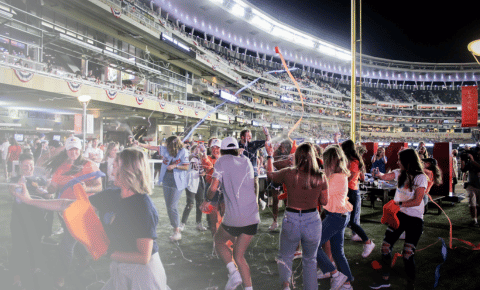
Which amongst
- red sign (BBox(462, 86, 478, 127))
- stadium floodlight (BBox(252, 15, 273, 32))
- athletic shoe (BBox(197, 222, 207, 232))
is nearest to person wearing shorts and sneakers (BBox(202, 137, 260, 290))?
athletic shoe (BBox(197, 222, 207, 232))

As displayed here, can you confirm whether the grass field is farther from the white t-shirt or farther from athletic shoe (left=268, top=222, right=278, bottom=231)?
the white t-shirt

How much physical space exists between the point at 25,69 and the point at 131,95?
7.05 m

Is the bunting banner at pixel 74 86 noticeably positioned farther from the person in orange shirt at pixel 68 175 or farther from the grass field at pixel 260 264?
the person in orange shirt at pixel 68 175

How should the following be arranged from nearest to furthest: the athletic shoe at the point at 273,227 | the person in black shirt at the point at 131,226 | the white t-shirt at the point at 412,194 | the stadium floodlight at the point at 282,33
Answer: the person in black shirt at the point at 131,226 → the white t-shirt at the point at 412,194 → the athletic shoe at the point at 273,227 → the stadium floodlight at the point at 282,33

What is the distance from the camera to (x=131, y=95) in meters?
19.2

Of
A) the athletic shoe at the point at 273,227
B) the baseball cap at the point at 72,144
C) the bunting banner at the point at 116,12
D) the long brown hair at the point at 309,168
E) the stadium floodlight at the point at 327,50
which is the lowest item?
the athletic shoe at the point at 273,227

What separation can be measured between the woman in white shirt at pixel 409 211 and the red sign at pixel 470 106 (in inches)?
681

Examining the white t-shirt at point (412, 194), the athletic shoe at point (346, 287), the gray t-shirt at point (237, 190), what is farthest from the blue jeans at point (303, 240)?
the white t-shirt at point (412, 194)

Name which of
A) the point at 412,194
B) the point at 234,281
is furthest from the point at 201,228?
the point at 412,194

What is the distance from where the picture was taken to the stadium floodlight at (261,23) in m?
51.3

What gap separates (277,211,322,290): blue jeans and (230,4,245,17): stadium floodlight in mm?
48561

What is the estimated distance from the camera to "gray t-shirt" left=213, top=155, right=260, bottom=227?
3301mm

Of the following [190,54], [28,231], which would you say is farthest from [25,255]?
[190,54]

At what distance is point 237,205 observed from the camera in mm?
3305
